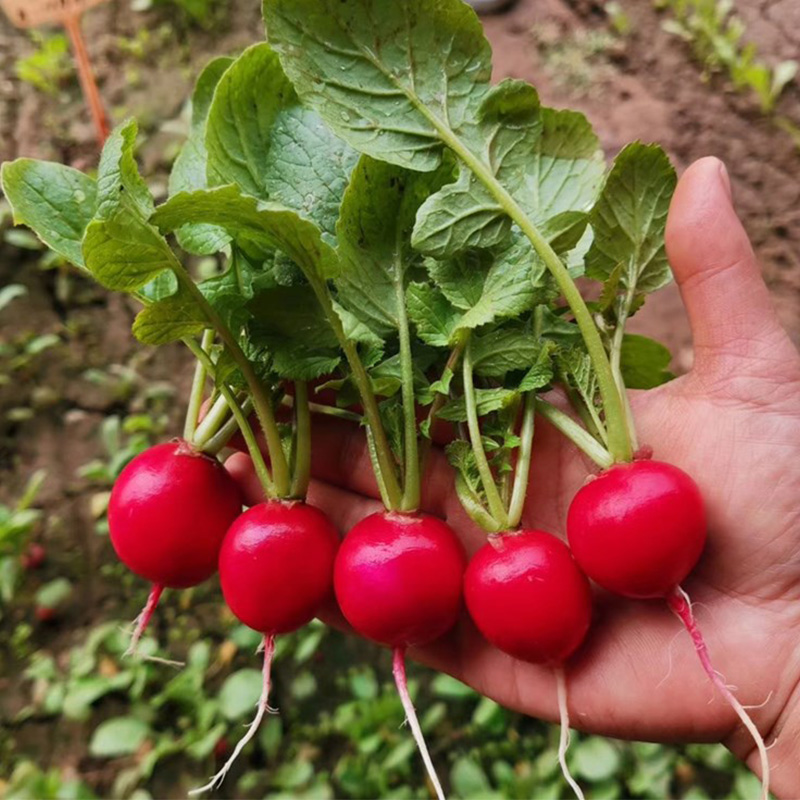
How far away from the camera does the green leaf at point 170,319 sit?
1147 millimetres

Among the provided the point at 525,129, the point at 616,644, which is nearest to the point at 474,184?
the point at 525,129

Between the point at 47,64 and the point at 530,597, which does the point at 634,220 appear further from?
the point at 47,64

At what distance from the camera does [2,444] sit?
2150 mm

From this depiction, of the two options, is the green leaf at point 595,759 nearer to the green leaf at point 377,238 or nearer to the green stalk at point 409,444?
the green stalk at point 409,444

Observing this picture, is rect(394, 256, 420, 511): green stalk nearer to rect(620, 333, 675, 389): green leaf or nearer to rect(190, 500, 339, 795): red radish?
rect(190, 500, 339, 795): red radish

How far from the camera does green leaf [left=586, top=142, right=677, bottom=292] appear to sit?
4.01 feet

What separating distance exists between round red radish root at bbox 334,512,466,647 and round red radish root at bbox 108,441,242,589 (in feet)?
0.73

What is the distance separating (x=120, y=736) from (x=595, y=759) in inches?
37.6

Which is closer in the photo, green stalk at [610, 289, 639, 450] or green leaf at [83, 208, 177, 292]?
green leaf at [83, 208, 177, 292]

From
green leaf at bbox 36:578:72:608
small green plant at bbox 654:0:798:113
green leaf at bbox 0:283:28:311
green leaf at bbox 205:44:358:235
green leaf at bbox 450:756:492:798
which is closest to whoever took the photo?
green leaf at bbox 205:44:358:235

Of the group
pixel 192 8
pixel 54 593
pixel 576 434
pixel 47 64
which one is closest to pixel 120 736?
pixel 54 593

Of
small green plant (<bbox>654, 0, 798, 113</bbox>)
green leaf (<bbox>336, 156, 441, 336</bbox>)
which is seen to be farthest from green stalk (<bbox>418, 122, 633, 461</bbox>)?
small green plant (<bbox>654, 0, 798, 113</bbox>)

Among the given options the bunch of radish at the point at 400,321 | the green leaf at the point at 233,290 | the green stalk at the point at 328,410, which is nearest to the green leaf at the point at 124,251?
the bunch of radish at the point at 400,321

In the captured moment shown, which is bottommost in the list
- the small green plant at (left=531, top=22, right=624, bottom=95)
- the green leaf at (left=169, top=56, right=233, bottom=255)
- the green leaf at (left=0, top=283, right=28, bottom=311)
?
the green leaf at (left=0, top=283, right=28, bottom=311)
